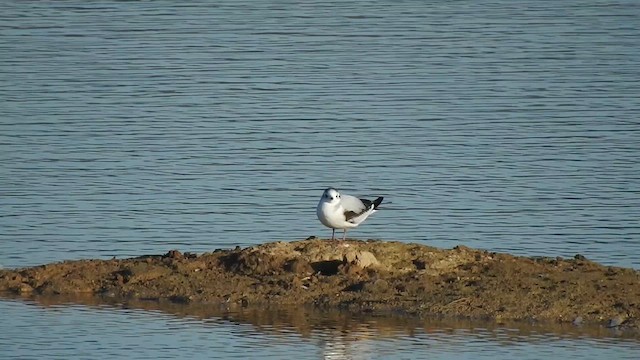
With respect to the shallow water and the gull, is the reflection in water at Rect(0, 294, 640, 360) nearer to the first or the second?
the shallow water

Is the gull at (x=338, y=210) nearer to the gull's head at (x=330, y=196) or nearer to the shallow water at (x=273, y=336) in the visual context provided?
the gull's head at (x=330, y=196)

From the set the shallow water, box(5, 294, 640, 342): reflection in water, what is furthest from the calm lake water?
box(5, 294, 640, 342): reflection in water

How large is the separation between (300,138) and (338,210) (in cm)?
Answer: 934

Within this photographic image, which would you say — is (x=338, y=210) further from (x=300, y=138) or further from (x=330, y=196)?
(x=300, y=138)

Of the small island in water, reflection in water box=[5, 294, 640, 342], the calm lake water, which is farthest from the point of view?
the calm lake water

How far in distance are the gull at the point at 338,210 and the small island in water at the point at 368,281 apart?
0.22 m

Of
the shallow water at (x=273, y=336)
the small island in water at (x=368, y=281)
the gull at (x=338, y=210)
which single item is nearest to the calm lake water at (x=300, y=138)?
the shallow water at (x=273, y=336)

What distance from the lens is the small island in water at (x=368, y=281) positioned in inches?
591

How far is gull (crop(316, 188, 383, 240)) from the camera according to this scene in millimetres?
15953

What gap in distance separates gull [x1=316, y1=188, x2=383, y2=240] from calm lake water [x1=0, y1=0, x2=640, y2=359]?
1.81m

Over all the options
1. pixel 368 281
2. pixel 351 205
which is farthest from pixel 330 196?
pixel 368 281

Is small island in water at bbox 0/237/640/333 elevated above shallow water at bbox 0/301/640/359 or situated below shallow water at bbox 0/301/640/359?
above

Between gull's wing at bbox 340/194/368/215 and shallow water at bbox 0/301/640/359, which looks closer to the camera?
shallow water at bbox 0/301/640/359

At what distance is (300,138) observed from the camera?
83.0 feet
